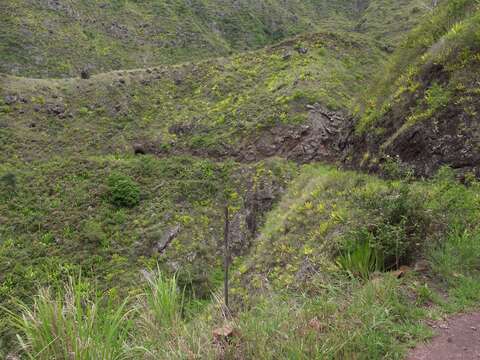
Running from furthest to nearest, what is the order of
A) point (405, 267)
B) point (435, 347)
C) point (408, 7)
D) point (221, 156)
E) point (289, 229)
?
point (408, 7) → point (221, 156) → point (289, 229) → point (405, 267) → point (435, 347)

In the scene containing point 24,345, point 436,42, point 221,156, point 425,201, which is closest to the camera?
point 24,345

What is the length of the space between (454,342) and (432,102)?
7022 mm

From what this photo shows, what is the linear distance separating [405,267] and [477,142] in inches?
171

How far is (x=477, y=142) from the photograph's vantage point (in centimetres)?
784

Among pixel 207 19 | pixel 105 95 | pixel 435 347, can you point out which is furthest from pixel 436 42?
pixel 207 19

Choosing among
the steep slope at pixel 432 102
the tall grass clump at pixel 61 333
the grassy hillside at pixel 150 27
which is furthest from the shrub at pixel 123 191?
the grassy hillside at pixel 150 27

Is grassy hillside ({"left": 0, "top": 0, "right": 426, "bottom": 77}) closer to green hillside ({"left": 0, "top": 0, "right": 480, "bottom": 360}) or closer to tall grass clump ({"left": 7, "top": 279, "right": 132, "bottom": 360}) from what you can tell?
green hillside ({"left": 0, "top": 0, "right": 480, "bottom": 360})

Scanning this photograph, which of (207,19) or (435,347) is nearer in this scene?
(435,347)

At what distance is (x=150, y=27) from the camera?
5462 centimetres

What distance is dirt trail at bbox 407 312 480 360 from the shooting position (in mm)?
3486

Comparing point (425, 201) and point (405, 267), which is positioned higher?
point (425, 201)

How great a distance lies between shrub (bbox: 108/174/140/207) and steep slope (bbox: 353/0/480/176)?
1224 cm

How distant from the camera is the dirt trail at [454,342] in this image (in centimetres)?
349

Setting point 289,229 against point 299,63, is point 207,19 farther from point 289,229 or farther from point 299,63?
point 289,229
